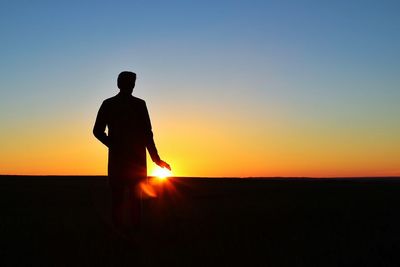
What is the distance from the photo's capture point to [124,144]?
6.31m

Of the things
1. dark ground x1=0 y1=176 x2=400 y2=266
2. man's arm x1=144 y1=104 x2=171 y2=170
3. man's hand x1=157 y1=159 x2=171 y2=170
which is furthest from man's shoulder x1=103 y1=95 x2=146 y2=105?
dark ground x1=0 y1=176 x2=400 y2=266

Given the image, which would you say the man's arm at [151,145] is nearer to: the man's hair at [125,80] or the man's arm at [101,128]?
the man's hair at [125,80]

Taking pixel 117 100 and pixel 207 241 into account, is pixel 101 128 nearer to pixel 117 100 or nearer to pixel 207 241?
pixel 117 100

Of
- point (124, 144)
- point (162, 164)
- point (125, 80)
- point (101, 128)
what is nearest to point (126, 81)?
point (125, 80)

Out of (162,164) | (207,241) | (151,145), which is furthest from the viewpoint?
(207,241)

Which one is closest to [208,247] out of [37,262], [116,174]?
[116,174]

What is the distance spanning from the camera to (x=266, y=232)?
27.8 ft

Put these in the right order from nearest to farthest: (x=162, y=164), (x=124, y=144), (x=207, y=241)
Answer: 1. (x=124, y=144)
2. (x=162, y=164)
3. (x=207, y=241)

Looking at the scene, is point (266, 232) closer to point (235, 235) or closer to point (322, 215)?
point (235, 235)

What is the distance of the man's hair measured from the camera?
6383mm

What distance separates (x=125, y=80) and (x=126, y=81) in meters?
0.02

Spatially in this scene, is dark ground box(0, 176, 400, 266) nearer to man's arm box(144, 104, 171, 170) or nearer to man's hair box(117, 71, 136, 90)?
man's arm box(144, 104, 171, 170)

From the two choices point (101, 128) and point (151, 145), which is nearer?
point (101, 128)

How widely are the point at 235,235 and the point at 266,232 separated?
73 centimetres
